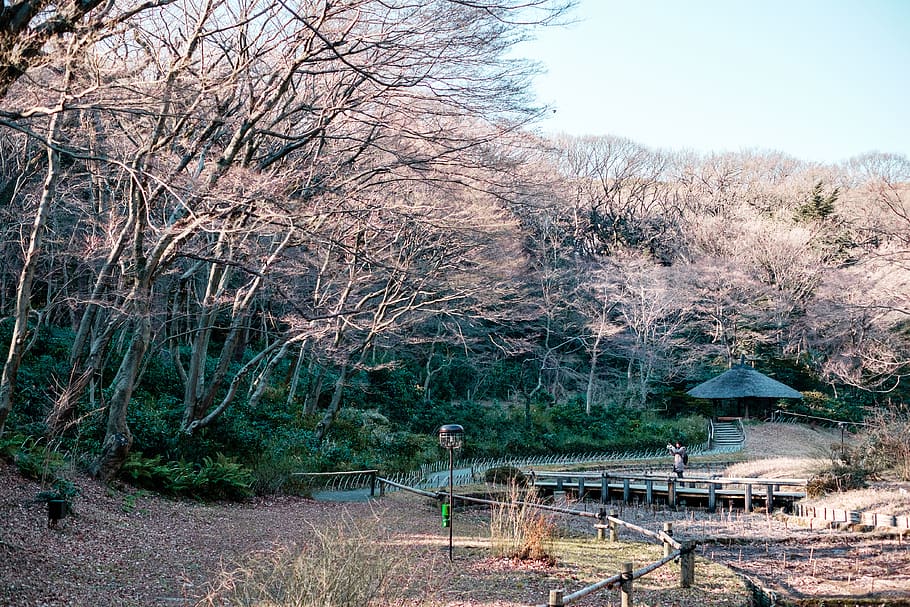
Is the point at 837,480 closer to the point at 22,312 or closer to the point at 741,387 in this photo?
the point at 22,312

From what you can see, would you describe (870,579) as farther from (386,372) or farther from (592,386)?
(592,386)

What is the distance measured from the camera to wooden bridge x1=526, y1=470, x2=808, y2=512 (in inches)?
728

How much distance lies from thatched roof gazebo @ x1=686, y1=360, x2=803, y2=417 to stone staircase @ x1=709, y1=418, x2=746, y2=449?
129 cm

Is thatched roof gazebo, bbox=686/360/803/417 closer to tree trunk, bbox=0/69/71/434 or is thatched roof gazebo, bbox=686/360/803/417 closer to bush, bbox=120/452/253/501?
bush, bbox=120/452/253/501

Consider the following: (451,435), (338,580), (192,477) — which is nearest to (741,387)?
(192,477)

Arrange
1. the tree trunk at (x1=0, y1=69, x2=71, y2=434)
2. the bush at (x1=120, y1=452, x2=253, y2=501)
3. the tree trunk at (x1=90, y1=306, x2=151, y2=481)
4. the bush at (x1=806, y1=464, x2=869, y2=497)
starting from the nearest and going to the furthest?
the tree trunk at (x1=0, y1=69, x2=71, y2=434), the tree trunk at (x1=90, y1=306, x2=151, y2=481), the bush at (x1=120, y1=452, x2=253, y2=501), the bush at (x1=806, y1=464, x2=869, y2=497)

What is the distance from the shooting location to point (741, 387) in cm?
3600

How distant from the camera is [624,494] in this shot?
20.8 m

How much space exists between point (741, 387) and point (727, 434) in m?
2.42

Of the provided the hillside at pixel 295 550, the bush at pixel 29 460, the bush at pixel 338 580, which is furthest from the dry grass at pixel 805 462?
the bush at pixel 29 460

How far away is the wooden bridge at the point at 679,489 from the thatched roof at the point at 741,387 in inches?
594

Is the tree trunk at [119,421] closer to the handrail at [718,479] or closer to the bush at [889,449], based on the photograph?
the handrail at [718,479]

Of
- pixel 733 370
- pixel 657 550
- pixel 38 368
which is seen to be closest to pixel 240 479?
pixel 38 368

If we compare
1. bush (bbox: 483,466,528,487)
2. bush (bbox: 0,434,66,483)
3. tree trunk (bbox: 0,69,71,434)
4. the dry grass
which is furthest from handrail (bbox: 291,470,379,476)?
the dry grass
